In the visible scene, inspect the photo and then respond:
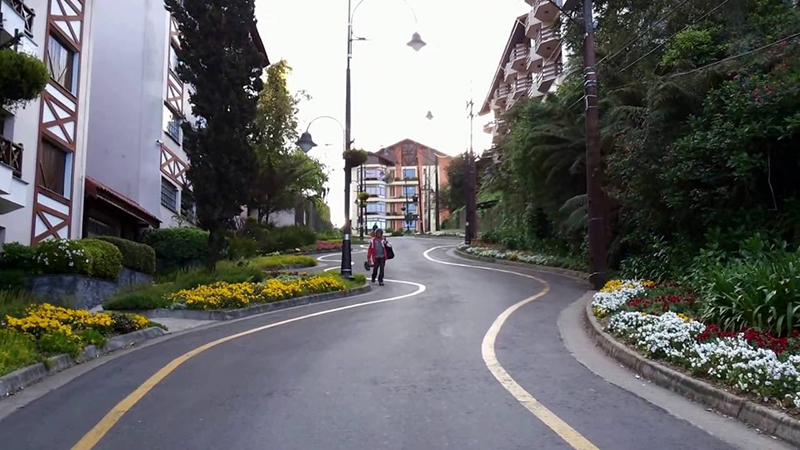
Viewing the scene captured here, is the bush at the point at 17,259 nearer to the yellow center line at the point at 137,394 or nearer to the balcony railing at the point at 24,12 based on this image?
the balcony railing at the point at 24,12

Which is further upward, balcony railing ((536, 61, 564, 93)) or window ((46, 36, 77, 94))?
balcony railing ((536, 61, 564, 93))

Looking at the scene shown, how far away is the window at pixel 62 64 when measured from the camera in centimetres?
1828

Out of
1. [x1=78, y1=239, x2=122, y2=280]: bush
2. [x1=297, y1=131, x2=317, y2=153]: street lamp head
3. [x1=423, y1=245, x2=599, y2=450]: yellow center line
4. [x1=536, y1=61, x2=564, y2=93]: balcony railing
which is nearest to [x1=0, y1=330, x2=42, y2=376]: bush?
[x1=423, y1=245, x2=599, y2=450]: yellow center line

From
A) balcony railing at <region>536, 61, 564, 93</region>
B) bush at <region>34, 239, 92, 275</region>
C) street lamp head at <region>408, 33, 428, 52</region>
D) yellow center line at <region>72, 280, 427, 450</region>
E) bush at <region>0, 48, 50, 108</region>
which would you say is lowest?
yellow center line at <region>72, 280, 427, 450</region>

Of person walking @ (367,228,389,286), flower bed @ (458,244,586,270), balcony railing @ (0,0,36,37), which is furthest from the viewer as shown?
flower bed @ (458,244,586,270)

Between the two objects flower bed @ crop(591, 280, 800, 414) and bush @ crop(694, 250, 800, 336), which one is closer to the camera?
flower bed @ crop(591, 280, 800, 414)

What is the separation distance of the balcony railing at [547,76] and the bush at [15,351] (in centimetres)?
3974

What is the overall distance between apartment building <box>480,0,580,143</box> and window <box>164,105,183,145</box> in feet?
46.7

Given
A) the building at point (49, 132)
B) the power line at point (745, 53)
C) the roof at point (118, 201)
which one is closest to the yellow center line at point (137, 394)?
the building at point (49, 132)

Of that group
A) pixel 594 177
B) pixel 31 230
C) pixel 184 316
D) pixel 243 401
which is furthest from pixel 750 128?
pixel 31 230

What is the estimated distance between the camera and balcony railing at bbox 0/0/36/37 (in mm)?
15253

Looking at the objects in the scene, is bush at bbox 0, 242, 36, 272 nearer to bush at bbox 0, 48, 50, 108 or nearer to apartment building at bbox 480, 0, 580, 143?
bush at bbox 0, 48, 50, 108

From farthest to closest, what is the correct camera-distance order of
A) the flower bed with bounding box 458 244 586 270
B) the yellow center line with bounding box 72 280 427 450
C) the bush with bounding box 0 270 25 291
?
the flower bed with bounding box 458 244 586 270, the bush with bounding box 0 270 25 291, the yellow center line with bounding box 72 280 427 450

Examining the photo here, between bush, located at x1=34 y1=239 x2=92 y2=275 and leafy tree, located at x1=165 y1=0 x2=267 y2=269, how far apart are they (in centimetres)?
428
